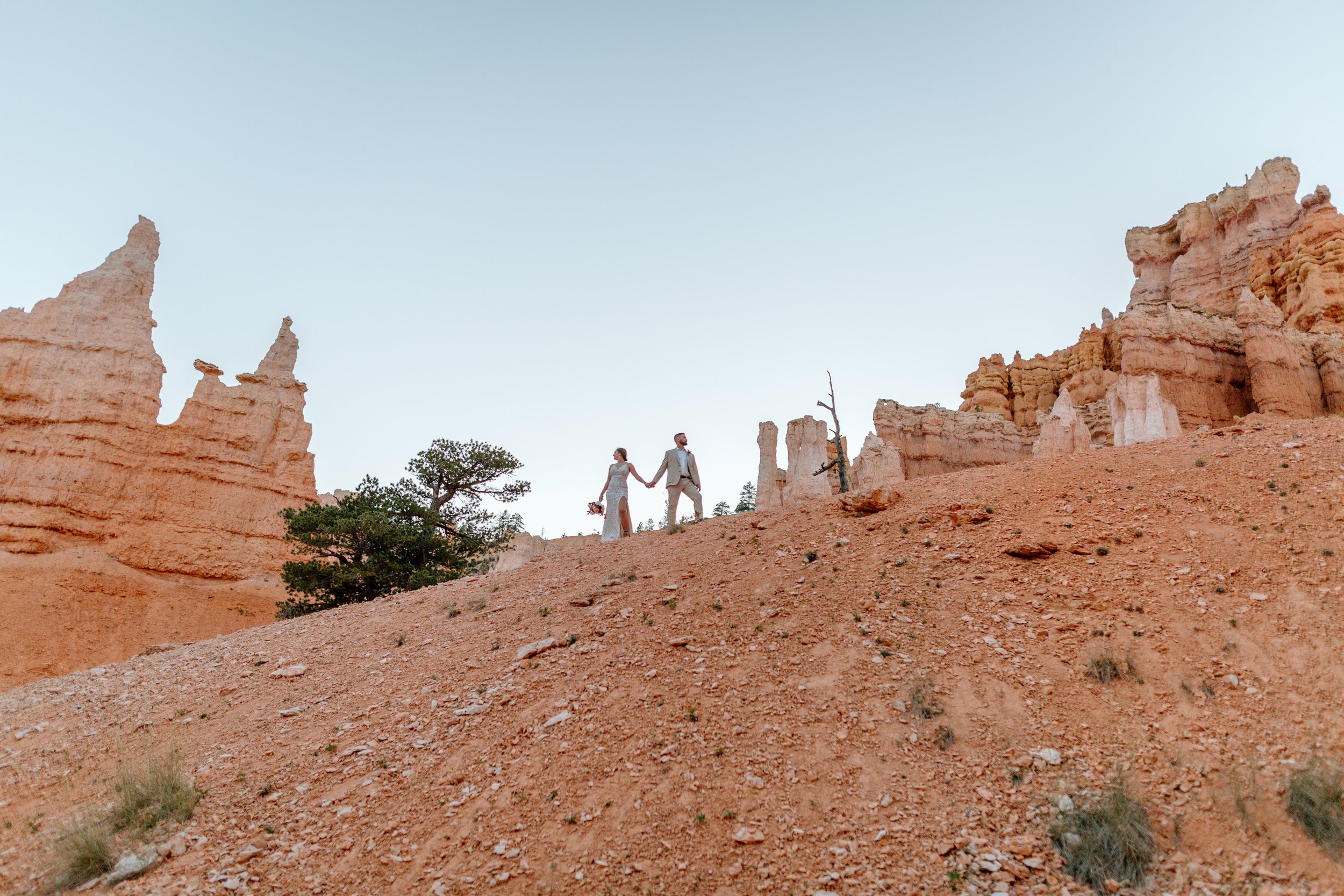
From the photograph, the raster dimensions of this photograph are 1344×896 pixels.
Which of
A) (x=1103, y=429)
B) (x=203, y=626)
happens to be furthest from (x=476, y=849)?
(x=1103, y=429)

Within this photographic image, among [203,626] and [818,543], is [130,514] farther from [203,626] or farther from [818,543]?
[818,543]

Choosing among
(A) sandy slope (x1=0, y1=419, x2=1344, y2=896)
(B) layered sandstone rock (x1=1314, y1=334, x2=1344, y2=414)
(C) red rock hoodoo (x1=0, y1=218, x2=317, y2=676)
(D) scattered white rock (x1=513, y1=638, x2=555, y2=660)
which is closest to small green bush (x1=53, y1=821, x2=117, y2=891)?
(A) sandy slope (x1=0, y1=419, x2=1344, y2=896)

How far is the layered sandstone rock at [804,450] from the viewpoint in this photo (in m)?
24.2

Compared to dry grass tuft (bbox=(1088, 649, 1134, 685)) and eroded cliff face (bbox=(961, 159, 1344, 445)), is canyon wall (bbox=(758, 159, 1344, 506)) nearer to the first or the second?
eroded cliff face (bbox=(961, 159, 1344, 445))

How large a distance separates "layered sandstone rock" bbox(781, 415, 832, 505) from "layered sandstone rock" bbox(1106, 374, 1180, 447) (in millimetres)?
13529

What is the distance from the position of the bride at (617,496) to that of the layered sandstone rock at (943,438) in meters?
29.2

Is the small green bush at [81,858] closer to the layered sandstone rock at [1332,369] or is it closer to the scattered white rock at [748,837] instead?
the scattered white rock at [748,837]

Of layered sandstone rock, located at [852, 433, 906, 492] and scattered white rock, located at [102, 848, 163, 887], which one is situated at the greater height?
layered sandstone rock, located at [852, 433, 906, 492]

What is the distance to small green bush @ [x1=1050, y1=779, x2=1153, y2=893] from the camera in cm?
414

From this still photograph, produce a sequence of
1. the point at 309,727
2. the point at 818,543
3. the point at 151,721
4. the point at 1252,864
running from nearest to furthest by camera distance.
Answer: the point at 1252,864 < the point at 309,727 < the point at 151,721 < the point at 818,543

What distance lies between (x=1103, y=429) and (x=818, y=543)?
34.4 metres

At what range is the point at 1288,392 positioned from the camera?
32.7 metres

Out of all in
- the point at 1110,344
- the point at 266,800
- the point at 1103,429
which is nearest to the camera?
the point at 266,800

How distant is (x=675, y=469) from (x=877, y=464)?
24015 millimetres
